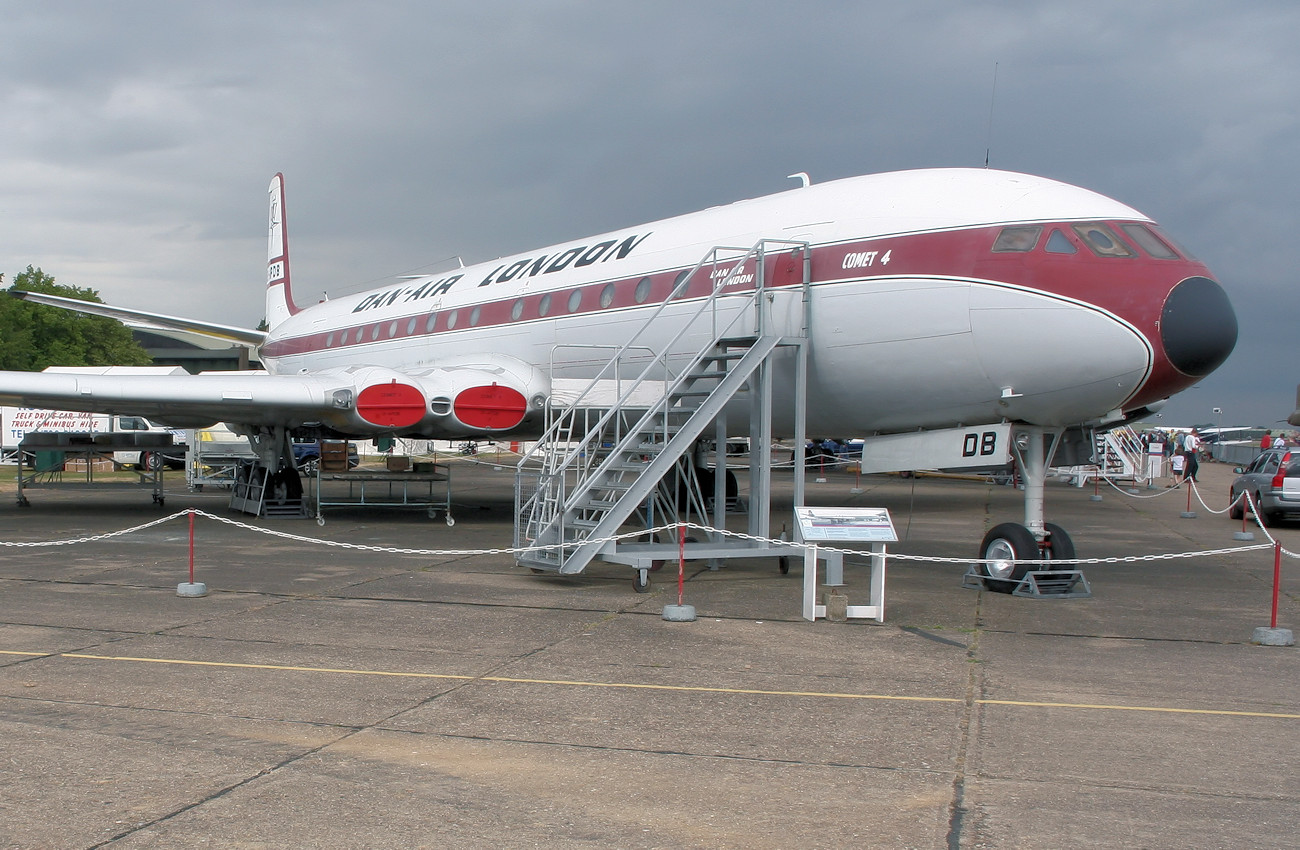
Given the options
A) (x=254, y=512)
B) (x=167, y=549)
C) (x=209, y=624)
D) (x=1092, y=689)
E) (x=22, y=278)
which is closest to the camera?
(x=1092, y=689)

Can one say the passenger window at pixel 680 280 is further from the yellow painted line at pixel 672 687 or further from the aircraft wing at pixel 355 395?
the yellow painted line at pixel 672 687

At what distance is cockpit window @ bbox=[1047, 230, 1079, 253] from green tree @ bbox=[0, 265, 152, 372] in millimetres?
56434

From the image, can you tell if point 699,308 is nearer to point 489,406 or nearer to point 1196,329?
point 489,406

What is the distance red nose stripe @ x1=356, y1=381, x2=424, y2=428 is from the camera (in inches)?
547

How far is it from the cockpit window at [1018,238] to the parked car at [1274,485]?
34.2ft

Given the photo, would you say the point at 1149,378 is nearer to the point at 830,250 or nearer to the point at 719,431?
the point at 830,250

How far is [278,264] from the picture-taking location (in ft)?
85.9

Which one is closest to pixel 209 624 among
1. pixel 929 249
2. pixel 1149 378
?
pixel 929 249

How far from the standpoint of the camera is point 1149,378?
8.94 metres

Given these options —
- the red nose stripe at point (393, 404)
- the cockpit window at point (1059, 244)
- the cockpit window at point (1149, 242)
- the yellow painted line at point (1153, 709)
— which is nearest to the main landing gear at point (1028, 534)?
the cockpit window at point (1059, 244)

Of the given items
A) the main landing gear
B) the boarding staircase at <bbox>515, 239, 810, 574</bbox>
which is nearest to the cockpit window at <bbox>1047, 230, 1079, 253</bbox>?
the main landing gear

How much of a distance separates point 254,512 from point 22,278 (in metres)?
54.4

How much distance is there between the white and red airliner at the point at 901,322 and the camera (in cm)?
901

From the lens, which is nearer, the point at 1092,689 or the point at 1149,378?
the point at 1092,689
